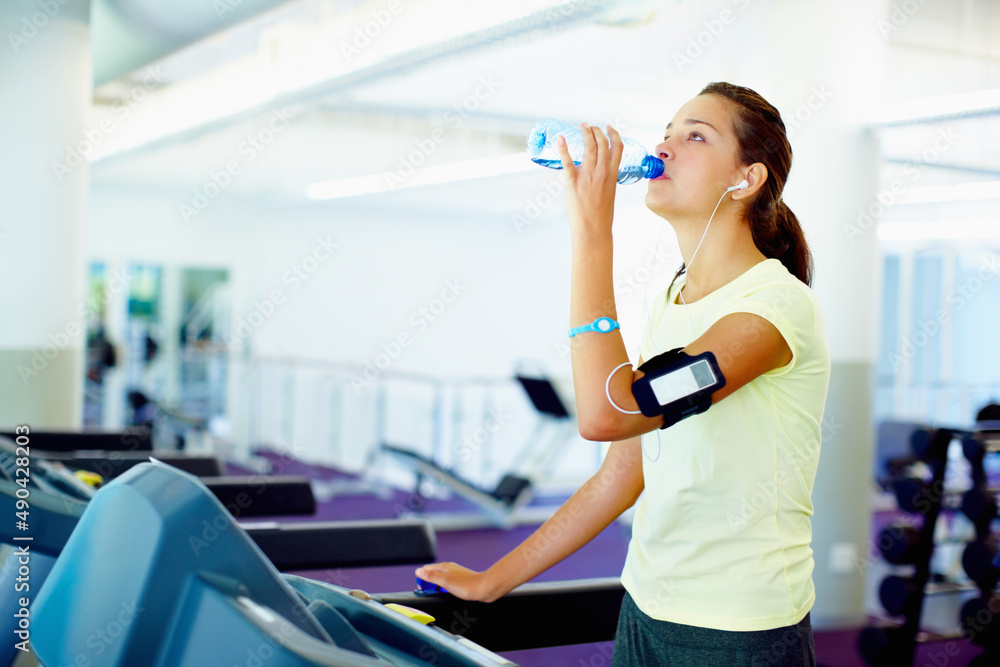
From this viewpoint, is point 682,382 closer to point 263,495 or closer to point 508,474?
point 263,495

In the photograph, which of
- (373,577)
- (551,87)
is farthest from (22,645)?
(551,87)

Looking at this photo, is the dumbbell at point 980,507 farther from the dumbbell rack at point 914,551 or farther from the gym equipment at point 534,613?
the gym equipment at point 534,613

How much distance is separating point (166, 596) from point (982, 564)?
3.58 metres

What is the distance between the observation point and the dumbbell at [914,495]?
380cm

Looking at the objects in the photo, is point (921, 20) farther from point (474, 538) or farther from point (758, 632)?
point (758, 632)

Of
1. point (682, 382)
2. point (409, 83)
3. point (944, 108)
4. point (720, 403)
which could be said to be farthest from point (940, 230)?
point (682, 382)

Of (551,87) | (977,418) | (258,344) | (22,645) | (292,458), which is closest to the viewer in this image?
(22,645)

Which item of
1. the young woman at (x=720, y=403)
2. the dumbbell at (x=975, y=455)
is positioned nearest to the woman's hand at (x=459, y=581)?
the young woman at (x=720, y=403)

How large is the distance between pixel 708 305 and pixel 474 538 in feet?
16.6

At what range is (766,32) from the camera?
14.1 feet

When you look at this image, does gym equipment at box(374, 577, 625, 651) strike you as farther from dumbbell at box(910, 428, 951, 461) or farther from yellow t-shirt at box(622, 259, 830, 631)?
dumbbell at box(910, 428, 951, 461)

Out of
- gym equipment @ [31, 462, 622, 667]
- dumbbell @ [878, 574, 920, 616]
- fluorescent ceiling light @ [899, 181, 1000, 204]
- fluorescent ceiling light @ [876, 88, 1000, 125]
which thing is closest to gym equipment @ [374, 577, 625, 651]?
gym equipment @ [31, 462, 622, 667]

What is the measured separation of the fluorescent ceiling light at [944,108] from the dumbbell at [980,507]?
1.59m

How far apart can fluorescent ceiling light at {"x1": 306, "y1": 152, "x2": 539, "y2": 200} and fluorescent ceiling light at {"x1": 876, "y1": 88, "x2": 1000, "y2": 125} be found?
204 centimetres
